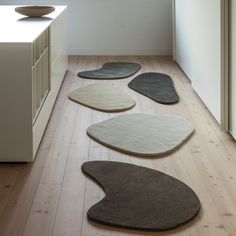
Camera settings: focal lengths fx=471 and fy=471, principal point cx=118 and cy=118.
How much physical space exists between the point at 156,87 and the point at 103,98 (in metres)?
0.69

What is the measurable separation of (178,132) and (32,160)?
1.10 meters

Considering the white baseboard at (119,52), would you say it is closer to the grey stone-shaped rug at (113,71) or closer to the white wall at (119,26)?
the white wall at (119,26)

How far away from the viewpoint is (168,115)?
12.5 ft

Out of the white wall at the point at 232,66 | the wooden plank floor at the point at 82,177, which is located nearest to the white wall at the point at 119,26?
the wooden plank floor at the point at 82,177

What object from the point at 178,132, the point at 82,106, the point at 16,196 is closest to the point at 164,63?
the point at 82,106

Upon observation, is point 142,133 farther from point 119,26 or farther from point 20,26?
point 119,26

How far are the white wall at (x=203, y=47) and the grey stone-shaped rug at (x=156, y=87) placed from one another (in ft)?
0.76

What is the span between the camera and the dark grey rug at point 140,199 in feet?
7.00

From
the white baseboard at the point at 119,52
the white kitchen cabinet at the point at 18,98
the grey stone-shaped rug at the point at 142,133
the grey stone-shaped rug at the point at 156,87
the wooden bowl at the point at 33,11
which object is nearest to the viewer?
the white kitchen cabinet at the point at 18,98

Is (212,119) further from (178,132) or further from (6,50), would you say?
(6,50)

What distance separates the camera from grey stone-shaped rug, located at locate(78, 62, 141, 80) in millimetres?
5215

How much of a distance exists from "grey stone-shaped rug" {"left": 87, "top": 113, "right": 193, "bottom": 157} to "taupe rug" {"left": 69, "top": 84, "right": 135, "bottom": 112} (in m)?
0.28

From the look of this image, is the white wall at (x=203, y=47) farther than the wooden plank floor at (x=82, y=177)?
Yes

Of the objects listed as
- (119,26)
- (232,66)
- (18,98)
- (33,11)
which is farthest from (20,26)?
(119,26)
